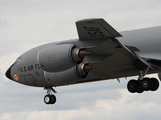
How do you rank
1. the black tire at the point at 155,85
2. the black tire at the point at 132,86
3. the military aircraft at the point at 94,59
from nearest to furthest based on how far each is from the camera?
the military aircraft at the point at 94,59 → the black tire at the point at 155,85 → the black tire at the point at 132,86

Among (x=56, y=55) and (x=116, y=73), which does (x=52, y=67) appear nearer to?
(x=56, y=55)

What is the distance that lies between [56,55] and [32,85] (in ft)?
25.0

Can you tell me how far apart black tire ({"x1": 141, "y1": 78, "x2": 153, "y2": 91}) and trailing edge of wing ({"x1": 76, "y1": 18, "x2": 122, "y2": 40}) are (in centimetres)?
614

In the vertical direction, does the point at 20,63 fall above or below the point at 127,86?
above

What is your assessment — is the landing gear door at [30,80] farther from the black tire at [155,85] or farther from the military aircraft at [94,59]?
the black tire at [155,85]

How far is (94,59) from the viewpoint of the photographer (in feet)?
120

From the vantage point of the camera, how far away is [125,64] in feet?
122

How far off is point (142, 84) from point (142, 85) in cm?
6

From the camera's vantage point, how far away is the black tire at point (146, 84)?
37875 mm

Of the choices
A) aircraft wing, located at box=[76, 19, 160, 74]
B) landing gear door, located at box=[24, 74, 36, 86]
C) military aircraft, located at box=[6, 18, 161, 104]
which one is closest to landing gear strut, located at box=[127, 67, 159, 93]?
military aircraft, located at box=[6, 18, 161, 104]

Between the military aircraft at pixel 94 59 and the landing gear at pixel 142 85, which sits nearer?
the military aircraft at pixel 94 59

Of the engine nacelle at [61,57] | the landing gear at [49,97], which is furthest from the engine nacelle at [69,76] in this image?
the engine nacelle at [61,57]

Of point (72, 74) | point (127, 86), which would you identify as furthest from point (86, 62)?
point (127, 86)

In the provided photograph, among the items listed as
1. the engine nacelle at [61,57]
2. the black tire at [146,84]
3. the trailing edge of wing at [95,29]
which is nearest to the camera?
the trailing edge of wing at [95,29]
